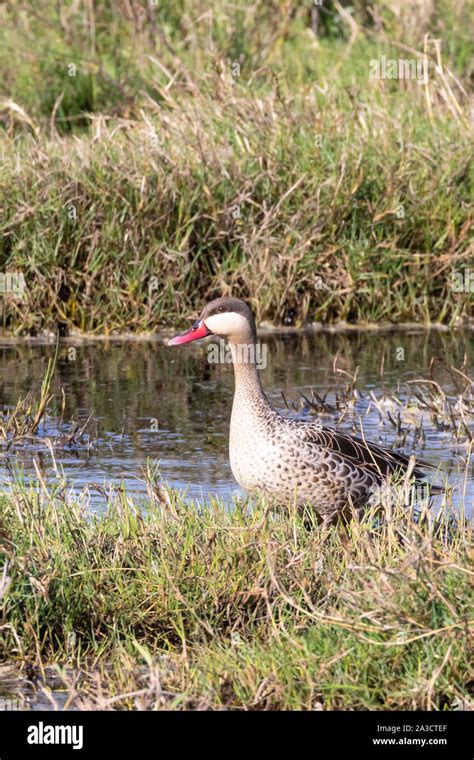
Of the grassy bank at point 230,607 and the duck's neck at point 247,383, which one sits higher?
the duck's neck at point 247,383

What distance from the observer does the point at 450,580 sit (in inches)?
181

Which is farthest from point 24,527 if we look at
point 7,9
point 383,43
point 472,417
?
point 7,9

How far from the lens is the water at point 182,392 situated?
7348mm

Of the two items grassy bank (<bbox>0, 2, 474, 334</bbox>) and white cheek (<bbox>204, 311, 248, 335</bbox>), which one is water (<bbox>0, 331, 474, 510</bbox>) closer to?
grassy bank (<bbox>0, 2, 474, 334</bbox>)

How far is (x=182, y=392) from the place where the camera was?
29.8 feet

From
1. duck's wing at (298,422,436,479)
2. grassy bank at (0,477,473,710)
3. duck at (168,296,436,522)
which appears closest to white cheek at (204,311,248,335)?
duck at (168,296,436,522)

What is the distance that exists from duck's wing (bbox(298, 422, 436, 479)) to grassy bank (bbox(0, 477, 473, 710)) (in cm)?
38

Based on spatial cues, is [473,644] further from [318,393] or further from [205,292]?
[205,292]

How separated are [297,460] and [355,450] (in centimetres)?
40

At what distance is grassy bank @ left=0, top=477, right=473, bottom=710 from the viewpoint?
439 cm

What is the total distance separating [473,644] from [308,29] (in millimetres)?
11292

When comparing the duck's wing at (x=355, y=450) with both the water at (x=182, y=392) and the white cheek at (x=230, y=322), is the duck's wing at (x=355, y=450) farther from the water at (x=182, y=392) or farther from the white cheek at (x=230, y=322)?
the white cheek at (x=230, y=322)

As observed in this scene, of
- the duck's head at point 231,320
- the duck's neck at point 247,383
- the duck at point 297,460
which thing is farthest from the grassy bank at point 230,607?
the duck's head at point 231,320

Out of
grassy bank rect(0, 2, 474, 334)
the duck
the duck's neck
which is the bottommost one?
the duck
